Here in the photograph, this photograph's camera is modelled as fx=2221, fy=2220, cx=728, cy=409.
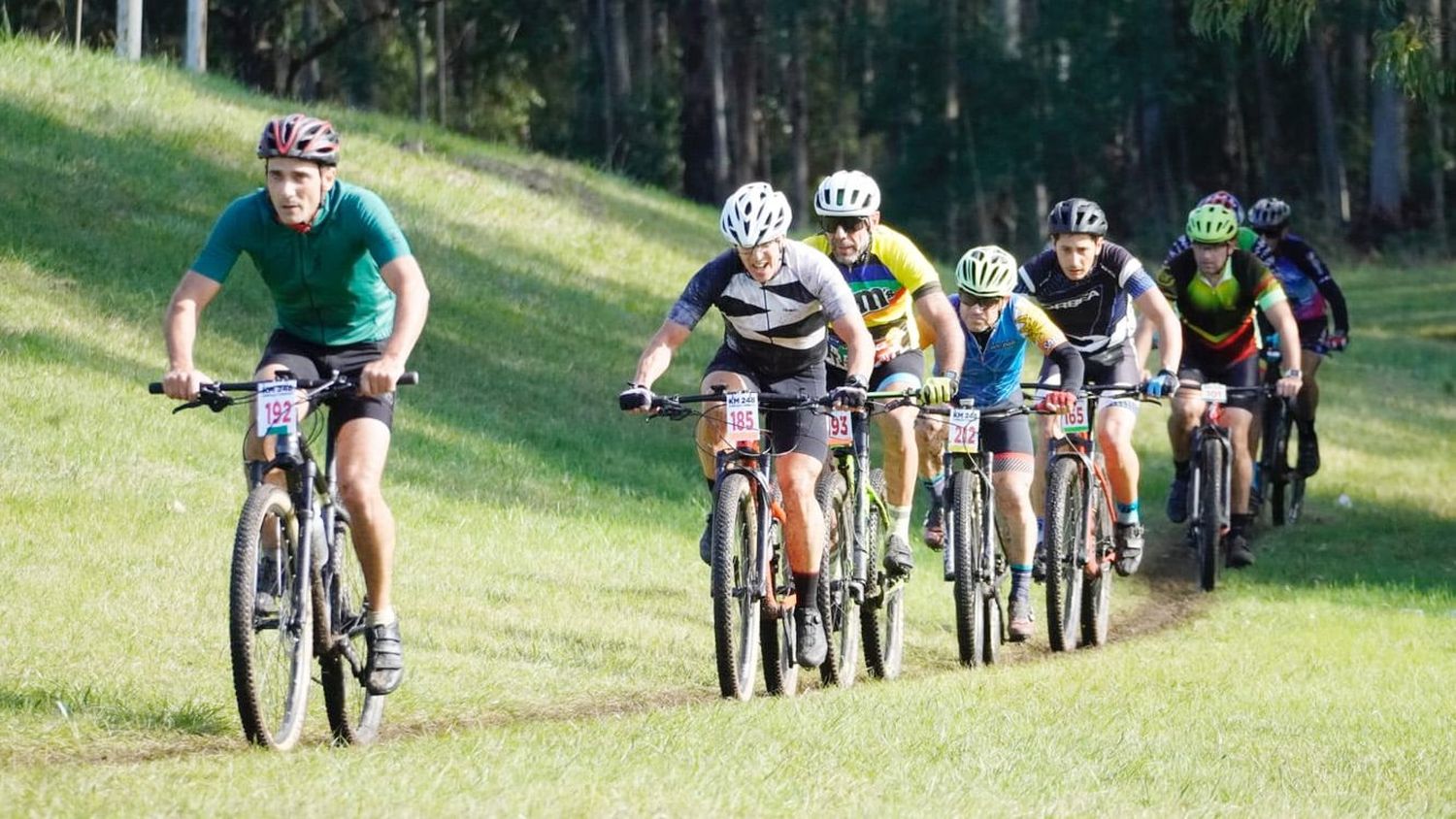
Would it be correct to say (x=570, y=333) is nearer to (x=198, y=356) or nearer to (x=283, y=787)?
(x=198, y=356)

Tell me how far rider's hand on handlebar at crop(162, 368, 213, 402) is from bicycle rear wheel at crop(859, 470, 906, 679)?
13.0 feet

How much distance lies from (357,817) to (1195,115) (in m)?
61.1

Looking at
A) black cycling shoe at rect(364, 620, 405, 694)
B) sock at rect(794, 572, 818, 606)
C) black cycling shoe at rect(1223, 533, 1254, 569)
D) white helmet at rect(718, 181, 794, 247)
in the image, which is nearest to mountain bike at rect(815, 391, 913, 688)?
sock at rect(794, 572, 818, 606)

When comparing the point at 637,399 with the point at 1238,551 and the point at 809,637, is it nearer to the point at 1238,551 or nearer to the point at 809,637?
the point at 809,637

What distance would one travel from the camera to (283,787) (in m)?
6.96

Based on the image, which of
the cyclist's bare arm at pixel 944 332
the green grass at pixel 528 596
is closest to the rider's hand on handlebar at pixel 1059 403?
the cyclist's bare arm at pixel 944 332

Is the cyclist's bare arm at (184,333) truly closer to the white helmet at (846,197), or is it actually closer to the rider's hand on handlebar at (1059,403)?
the white helmet at (846,197)

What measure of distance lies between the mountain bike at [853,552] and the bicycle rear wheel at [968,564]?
0.34 meters

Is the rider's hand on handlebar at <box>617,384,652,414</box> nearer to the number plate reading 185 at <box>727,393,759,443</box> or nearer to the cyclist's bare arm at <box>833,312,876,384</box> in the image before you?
the number plate reading 185 at <box>727,393,759,443</box>

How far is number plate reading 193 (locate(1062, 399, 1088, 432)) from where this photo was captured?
12.3 m

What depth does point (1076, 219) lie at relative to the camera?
1305cm

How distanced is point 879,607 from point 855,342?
1.91 m

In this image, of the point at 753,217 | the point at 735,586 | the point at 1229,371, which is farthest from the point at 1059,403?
the point at 1229,371

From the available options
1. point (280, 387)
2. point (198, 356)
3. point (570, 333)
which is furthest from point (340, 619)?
point (570, 333)
